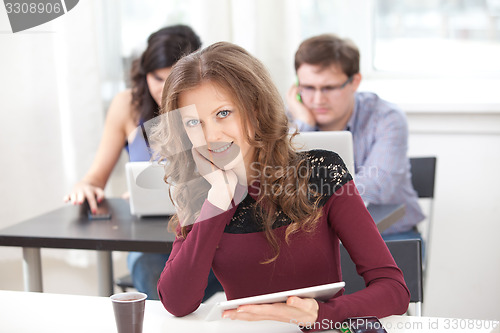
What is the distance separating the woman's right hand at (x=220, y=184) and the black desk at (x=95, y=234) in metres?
0.47

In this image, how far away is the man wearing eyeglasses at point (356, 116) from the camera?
229 cm

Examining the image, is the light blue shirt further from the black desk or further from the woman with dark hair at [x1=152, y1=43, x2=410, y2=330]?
the woman with dark hair at [x1=152, y1=43, x2=410, y2=330]

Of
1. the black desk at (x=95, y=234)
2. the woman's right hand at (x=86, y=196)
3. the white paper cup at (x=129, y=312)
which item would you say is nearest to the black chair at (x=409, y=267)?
the black desk at (x=95, y=234)

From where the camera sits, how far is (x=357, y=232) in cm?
122

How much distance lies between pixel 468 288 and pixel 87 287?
1711 mm

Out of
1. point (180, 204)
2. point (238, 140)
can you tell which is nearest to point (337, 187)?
point (238, 140)

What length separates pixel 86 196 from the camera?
2152 millimetres

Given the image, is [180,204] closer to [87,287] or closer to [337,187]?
[337,187]

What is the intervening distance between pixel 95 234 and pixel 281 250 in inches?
29.4

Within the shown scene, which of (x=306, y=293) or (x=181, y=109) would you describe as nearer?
(x=306, y=293)

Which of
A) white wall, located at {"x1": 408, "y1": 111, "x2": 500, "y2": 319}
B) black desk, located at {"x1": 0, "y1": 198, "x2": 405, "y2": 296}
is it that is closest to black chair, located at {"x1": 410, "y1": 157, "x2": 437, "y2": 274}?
white wall, located at {"x1": 408, "y1": 111, "x2": 500, "y2": 319}

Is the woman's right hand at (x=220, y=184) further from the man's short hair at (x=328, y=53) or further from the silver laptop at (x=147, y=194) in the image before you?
the man's short hair at (x=328, y=53)

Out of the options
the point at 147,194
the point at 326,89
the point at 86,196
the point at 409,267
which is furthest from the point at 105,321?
the point at 326,89

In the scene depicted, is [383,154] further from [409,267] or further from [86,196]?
[86,196]
